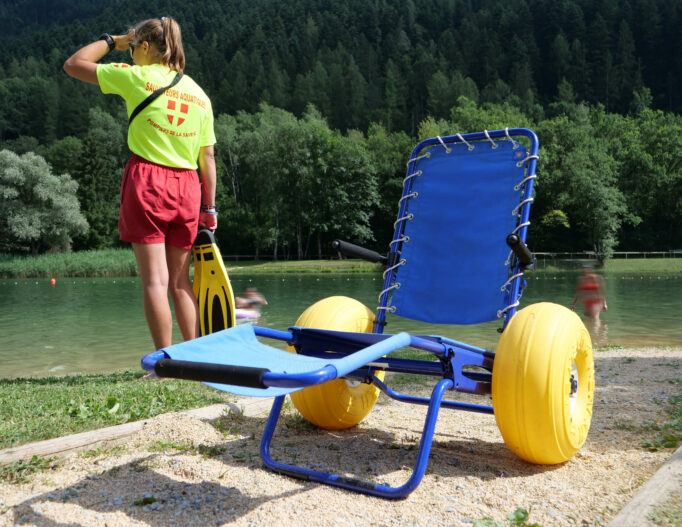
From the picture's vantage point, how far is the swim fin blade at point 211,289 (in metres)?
4.63

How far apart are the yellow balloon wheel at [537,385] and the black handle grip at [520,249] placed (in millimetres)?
434

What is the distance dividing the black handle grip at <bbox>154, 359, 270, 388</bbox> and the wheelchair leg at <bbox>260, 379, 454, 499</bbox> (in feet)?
2.91

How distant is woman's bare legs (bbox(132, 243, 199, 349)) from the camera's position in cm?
428

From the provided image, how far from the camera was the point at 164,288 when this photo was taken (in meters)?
4.36

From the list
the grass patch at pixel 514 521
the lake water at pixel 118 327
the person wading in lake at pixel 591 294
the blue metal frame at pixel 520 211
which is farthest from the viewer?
the person wading in lake at pixel 591 294

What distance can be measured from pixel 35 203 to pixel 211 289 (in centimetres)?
4405

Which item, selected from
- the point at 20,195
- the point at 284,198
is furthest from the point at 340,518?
the point at 284,198

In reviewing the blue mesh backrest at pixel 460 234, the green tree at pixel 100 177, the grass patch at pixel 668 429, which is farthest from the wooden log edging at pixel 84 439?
the green tree at pixel 100 177

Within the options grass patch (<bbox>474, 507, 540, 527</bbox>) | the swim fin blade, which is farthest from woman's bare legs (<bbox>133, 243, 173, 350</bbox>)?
grass patch (<bbox>474, 507, 540, 527</bbox>)

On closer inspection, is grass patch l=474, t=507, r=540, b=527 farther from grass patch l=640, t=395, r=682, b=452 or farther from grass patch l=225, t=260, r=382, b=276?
grass patch l=225, t=260, r=382, b=276

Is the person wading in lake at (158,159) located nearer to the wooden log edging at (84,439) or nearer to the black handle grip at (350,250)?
the wooden log edging at (84,439)

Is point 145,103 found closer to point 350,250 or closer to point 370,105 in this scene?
point 350,250

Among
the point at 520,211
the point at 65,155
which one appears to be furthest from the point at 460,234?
the point at 65,155

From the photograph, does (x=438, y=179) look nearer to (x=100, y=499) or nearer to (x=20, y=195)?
(x=100, y=499)
